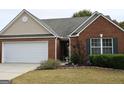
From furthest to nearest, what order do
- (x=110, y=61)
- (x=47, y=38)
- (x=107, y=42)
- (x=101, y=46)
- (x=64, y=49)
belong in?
(x=64, y=49) → (x=47, y=38) → (x=107, y=42) → (x=101, y=46) → (x=110, y=61)

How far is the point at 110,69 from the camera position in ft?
75.5

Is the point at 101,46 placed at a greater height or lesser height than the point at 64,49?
greater

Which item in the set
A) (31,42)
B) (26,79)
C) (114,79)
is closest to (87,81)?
(114,79)

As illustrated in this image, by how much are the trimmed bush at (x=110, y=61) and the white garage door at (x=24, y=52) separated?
7380mm

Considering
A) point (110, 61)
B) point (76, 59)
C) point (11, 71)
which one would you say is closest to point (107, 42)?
point (76, 59)

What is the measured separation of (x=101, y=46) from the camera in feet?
96.2

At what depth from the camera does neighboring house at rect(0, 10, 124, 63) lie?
97.2ft

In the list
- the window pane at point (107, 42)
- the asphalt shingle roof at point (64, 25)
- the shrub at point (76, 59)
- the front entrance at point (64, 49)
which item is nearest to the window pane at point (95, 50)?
the window pane at point (107, 42)

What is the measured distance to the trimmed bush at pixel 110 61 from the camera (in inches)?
900

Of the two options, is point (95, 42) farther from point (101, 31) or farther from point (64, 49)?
point (64, 49)

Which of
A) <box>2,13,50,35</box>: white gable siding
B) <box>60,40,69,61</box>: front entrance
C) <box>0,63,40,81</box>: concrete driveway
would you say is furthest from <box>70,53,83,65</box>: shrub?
<box>60,40,69,61</box>: front entrance

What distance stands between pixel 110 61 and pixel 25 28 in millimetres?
11548

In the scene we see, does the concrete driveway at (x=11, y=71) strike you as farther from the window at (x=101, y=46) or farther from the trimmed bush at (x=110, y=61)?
the window at (x=101, y=46)

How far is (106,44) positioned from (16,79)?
13526mm
